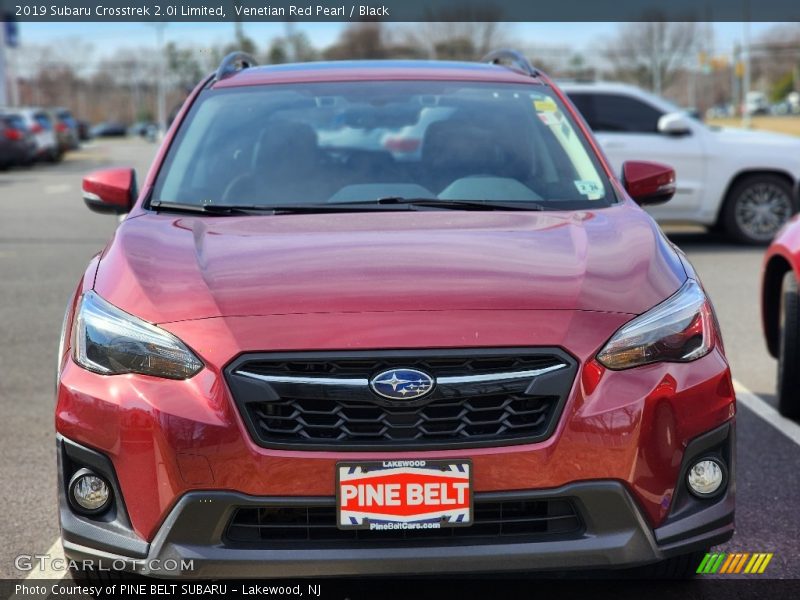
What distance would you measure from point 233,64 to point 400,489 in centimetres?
301

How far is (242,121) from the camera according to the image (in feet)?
15.4

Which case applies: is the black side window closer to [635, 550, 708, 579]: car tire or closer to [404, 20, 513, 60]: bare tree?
[635, 550, 708, 579]: car tire

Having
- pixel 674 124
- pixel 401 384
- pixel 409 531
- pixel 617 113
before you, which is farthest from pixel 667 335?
A: pixel 617 113

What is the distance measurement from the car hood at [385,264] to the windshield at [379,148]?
1.14 ft

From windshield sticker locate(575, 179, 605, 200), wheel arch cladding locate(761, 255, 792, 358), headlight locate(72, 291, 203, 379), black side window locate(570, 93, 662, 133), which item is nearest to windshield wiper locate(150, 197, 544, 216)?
windshield sticker locate(575, 179, 605, 200)

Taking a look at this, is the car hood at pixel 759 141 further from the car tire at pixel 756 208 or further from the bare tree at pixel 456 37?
the bare tree at pixel 456 37

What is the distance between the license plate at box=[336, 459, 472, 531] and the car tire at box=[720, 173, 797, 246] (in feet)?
35.2

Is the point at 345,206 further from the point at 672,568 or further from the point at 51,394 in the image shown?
the point at 51,394

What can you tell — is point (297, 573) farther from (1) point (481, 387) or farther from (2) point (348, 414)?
(1) point (481, 387)

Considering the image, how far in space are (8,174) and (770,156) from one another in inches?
963

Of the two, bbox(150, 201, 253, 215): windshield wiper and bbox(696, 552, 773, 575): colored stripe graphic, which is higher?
bbox(150, 201, 253, 215): windshield wiper

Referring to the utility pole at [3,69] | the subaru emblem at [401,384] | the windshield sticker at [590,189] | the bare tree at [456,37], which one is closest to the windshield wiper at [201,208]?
the windshield sticker at [590,189]

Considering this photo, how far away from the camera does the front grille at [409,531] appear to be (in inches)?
118

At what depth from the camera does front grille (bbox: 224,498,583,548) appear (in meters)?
2.99
